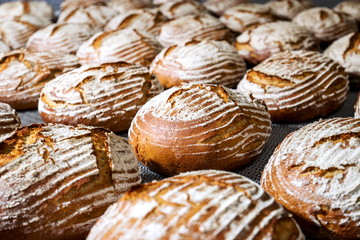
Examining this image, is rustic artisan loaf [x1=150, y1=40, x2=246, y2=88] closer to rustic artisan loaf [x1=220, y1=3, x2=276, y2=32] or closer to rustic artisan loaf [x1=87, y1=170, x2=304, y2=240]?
rustic artisan loaf [x1=220, y1=3, x2=276, y2=32]

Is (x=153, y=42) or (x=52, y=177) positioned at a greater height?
(x=52, y=177)

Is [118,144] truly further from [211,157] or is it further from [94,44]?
[94,44]

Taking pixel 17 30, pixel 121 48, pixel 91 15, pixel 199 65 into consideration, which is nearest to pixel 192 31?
pixel 121 48

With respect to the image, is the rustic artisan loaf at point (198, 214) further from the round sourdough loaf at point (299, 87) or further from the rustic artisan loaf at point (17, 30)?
the rustic artisan loaf at point (17, 30)

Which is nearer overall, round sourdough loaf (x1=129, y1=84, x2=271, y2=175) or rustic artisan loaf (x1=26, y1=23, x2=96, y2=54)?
round sourdough loaf (x1=129, y1=84, x2=271, y2=175)

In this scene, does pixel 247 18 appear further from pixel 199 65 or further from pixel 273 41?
pixel 199 65

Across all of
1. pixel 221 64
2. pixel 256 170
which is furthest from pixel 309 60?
pixel 256 170

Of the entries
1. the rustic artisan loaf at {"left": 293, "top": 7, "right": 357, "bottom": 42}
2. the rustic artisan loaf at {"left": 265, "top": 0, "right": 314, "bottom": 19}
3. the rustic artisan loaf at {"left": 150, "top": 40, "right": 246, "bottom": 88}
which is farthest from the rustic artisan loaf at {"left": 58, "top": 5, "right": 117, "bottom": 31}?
the rustic artisan loaf at {"left": 293, "top": 7, "right": 357, "bottom": 42}
